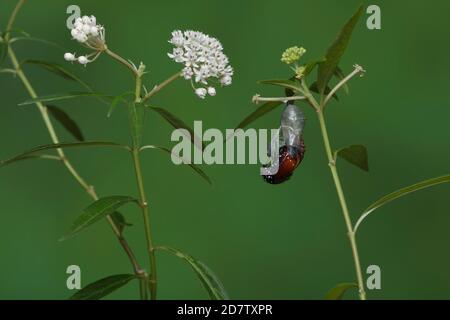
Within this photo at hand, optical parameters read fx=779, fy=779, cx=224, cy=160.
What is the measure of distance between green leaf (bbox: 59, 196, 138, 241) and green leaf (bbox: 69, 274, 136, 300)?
0.34 feet

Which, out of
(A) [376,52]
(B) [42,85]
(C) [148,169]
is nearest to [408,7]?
(A) [376,52]

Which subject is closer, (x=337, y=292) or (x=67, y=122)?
(x=337, y=292)

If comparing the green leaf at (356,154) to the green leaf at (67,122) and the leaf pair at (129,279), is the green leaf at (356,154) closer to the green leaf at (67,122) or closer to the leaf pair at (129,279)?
the leaf pair at (129,279)

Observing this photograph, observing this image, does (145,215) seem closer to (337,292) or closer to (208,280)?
(208,280)

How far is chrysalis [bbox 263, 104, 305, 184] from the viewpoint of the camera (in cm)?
83

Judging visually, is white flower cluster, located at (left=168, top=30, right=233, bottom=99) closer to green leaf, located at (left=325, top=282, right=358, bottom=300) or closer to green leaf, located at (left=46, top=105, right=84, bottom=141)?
green leaf, located at (left=325, top=282, right=358, bottom=300)

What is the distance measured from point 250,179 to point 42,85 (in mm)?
652

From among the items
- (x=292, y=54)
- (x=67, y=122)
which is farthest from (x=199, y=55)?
(x=67, y=122)

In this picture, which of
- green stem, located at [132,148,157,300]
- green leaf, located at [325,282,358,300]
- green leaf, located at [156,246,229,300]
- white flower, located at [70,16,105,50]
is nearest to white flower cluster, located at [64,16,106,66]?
white flower, located at [70,16,105,50]

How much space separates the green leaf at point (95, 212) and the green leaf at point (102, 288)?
0.10 m

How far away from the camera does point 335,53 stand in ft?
2.75

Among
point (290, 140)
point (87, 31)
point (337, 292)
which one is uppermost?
point (87, 31)

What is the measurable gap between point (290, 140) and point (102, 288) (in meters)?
0.29
